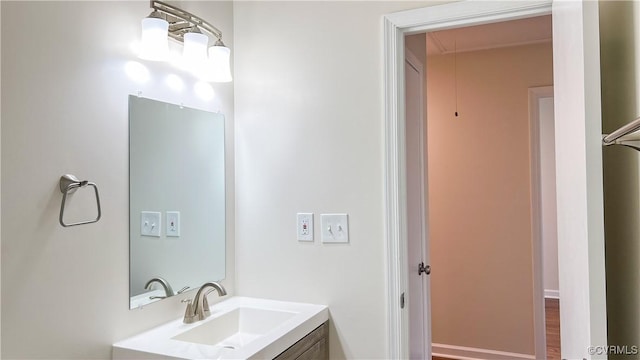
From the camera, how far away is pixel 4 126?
1237 mm

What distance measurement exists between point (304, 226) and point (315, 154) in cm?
33

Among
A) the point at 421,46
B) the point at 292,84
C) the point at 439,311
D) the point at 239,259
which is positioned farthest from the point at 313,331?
the point at 439,311

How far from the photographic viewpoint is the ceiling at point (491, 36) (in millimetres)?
3194

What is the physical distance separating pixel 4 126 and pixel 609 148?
1.72 m

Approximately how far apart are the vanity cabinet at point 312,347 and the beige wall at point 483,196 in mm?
2119

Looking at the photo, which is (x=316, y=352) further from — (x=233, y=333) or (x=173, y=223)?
(x=173, y=223)

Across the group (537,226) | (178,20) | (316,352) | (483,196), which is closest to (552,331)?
(537,226)

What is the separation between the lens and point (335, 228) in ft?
6.61

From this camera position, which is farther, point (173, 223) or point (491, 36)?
point (491, 36)

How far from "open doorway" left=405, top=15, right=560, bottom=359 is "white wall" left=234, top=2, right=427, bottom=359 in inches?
63.1

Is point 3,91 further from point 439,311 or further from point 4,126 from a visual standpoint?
point 439,311

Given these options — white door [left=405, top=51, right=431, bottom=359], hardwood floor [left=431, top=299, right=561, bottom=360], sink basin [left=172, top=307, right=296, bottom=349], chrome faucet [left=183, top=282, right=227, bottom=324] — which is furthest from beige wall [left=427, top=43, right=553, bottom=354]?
chrome faucet [left=183, top=282, right=227, bottom=324]

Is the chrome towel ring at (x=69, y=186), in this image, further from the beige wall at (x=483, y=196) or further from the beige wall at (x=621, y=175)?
the beige wall at (x=483, y=196)

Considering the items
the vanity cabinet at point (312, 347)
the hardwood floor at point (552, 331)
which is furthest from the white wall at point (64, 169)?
the hardwood floor at point (552, 331)
